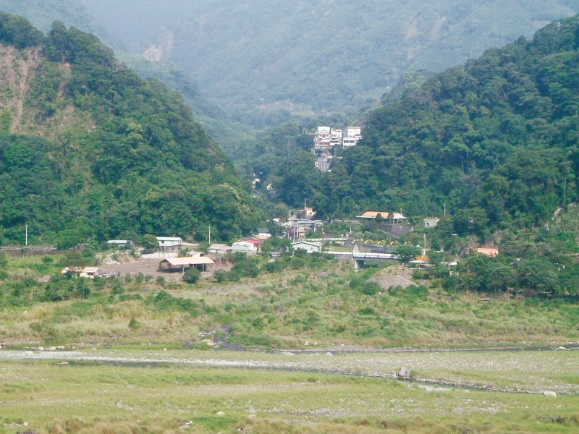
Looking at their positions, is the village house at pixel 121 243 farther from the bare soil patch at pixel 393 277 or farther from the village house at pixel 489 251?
the village house at pixel 489 251

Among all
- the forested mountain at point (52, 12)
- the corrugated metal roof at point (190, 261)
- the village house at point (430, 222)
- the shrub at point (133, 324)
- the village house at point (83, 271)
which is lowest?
the shrub at point (133, 324)

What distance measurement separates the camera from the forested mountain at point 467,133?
2287 inches

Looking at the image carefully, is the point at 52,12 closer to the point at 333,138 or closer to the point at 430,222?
the point at 333,138

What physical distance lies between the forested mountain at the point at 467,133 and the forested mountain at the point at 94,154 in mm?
9766

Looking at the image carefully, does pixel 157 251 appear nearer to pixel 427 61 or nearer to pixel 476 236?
pixel 476 236

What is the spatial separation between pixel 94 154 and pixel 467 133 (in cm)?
2521

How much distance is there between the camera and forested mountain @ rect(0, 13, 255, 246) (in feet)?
169

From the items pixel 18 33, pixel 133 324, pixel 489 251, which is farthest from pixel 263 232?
pixel 133 324

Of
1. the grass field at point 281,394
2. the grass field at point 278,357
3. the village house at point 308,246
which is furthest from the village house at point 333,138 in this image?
the grass field at point 281,394

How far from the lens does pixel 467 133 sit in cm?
6169

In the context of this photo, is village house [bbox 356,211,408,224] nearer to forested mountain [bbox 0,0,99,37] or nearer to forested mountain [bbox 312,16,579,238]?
forested mountain [bbox 312,16,579,238]

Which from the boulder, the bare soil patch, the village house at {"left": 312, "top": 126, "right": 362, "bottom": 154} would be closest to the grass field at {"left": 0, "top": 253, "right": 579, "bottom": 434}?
the boulder

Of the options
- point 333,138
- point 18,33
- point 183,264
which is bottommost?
point 183,264

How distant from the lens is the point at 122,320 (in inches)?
1330
